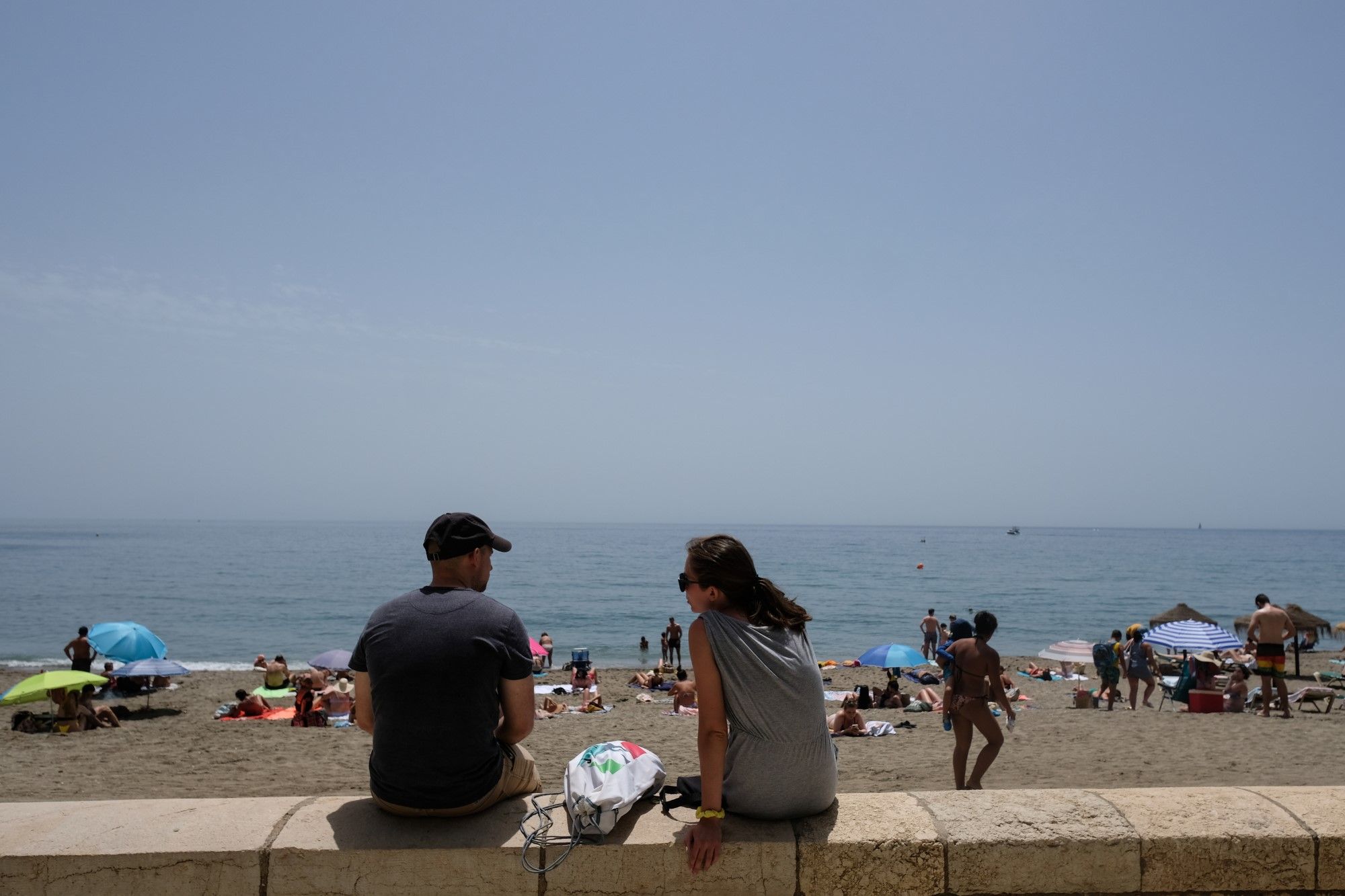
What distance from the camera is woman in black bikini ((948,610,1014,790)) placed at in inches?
273

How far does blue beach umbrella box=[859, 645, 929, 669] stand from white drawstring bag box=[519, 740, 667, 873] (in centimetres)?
1717

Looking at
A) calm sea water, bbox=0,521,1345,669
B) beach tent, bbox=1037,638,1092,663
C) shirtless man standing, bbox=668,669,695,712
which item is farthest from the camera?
calm sea water, bbox=0,521,1345,669

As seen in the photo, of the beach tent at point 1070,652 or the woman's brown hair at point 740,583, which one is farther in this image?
the beach tent at point 1070,652

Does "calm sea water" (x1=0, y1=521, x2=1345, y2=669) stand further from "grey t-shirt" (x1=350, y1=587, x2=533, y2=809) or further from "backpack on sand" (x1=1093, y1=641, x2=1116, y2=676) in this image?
"grey t-shirt" (x1=350, y1=587, x2=533, y2=809)

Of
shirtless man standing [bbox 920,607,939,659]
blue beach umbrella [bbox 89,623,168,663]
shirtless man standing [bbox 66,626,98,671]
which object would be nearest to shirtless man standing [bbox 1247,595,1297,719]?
shirtless man standing [bbox 920,607,939,659]

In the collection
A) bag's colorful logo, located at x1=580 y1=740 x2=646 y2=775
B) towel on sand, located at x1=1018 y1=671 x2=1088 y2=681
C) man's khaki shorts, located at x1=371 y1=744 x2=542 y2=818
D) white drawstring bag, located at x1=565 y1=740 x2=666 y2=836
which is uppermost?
bag's colorful logo, located at x1=580 y1=740 x2=646 y2=775

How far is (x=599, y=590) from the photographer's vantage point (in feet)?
191

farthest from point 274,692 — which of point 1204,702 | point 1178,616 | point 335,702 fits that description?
point 1178,616

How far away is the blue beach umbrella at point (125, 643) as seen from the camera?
56.9 ft

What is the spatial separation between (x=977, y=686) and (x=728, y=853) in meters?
4.90

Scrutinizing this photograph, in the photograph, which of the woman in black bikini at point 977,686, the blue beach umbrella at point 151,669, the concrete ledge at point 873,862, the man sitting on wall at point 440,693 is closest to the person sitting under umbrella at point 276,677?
the blue beach umbrella at point 151,669

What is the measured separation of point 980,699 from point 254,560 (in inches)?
3287

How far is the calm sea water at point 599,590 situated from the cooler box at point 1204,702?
1721 cm

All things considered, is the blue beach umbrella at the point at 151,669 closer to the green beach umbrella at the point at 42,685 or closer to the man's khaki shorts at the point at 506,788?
the green beach umbrella at the point at 42,685
